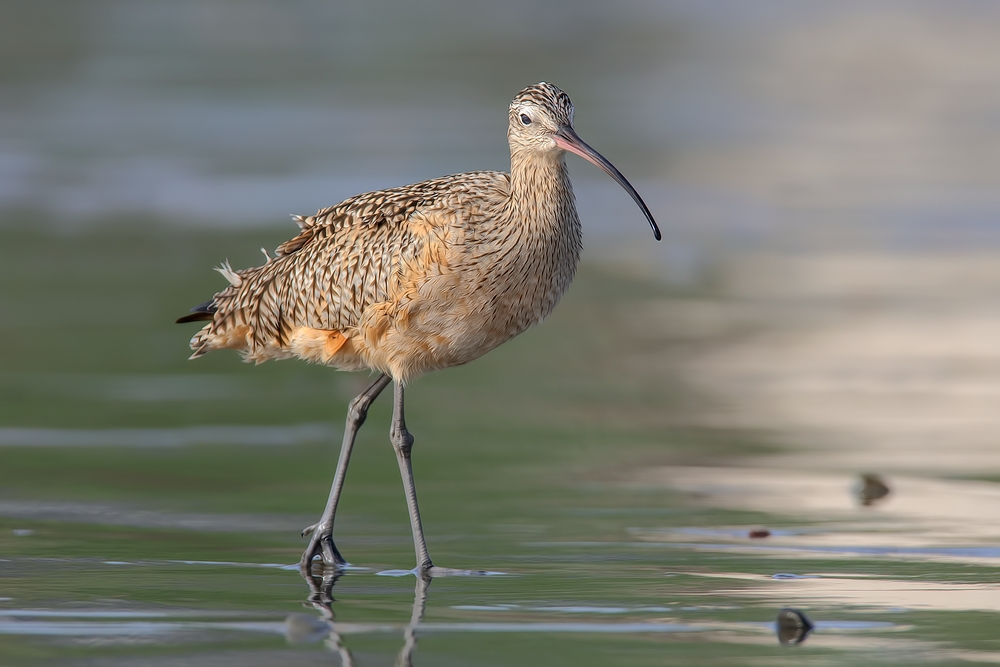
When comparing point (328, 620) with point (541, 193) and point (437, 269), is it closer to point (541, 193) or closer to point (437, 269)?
point (437, 269)

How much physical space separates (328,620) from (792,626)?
1.46 m

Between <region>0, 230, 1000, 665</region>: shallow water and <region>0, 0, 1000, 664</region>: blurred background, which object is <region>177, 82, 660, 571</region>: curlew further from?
<region>0, 0, 1000, 664</region>: blurred background

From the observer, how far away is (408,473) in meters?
6.98

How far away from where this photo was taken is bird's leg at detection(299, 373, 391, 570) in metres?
6.59

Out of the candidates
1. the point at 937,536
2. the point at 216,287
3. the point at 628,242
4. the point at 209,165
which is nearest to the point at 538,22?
the point at 209,165

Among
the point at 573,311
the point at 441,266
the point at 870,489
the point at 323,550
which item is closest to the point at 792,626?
the point at 323,550

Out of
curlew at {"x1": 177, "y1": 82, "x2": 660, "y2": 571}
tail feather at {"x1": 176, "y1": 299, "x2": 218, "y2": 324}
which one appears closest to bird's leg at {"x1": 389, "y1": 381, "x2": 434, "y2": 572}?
curlew at {"x1": 177, "y1": 82, "x2": 660, "y2": 571}

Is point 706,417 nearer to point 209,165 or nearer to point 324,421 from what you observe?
point 324,421

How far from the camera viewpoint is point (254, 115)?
2428 centimetres

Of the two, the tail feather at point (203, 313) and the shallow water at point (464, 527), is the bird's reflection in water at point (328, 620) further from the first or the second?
the tail feather at point (203, 313)

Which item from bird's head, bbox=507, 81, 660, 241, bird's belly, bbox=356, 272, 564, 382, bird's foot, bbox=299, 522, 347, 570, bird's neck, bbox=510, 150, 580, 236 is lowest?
bird's foot, bbox=299, 522, 347, 570

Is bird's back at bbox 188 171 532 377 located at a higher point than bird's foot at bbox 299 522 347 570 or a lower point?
higher

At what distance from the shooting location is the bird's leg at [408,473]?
6.49m

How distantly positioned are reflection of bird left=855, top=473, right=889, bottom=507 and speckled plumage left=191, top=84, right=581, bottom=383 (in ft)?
5.46
